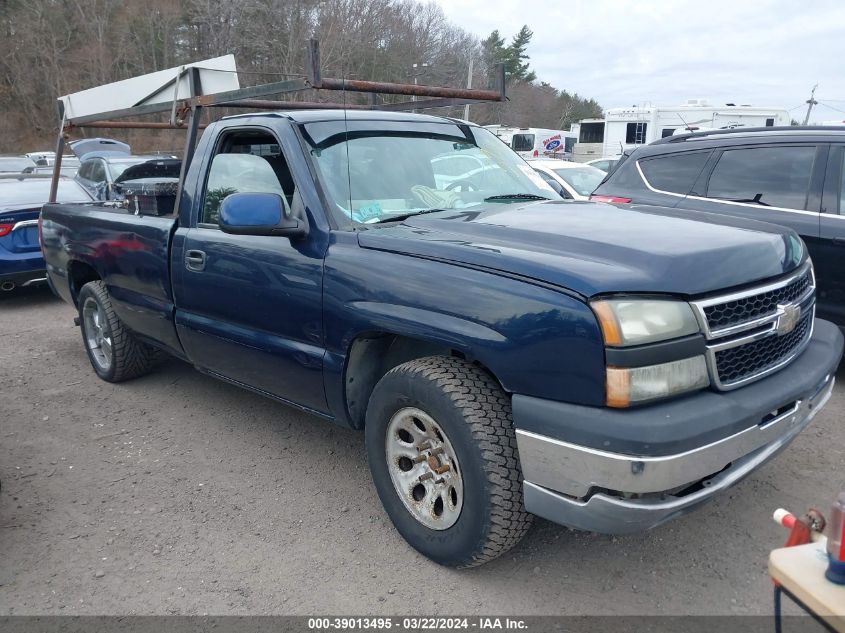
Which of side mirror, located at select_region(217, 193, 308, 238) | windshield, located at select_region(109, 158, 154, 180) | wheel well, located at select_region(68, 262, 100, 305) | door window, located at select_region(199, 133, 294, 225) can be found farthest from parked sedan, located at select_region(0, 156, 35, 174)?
side mirror, located at select_region(217, 193, 308, 238)

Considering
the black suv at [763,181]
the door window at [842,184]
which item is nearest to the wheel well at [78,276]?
the black suv at [763,181]

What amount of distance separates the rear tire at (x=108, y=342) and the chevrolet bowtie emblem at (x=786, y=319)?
14.0 ft

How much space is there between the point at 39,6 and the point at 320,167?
155ft

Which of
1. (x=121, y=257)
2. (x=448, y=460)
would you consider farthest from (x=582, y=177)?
(x=448, y=460)

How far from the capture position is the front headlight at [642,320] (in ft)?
6.86

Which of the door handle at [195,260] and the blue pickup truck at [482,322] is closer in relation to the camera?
the blue pickup truck at [482,322]

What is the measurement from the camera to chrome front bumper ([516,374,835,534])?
208cm

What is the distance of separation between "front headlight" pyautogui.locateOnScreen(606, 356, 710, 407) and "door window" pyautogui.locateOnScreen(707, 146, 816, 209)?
336 cm

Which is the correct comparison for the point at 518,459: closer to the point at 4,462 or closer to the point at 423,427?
the point at 423,427

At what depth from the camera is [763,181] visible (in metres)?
5.03

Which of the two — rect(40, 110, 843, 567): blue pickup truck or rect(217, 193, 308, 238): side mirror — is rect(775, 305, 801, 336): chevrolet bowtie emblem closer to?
rect(40, 110, 843, 567): blue pickup truck

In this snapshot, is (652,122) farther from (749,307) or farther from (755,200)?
(749,307)

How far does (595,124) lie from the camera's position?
28.2 m

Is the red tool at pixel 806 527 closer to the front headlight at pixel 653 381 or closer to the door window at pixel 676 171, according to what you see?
the front headlight at pixel 653 381
